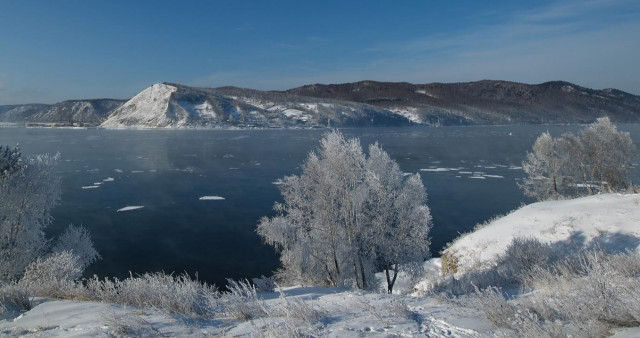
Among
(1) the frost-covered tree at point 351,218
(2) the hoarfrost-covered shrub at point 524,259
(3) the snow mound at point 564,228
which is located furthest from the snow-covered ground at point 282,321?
(3) the snow mound at point 564,228

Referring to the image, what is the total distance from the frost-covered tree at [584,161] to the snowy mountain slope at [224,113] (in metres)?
119

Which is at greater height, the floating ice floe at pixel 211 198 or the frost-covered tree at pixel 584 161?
the frost-covered tree at pixel 584 161

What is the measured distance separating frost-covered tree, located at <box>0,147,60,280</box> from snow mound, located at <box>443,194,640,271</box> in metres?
18.3

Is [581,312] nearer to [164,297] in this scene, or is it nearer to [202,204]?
[164,297]

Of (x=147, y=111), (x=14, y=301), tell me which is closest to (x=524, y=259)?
(x=14, y=301)

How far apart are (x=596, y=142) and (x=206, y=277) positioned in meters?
33.0

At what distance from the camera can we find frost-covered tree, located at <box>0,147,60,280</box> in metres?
16.2

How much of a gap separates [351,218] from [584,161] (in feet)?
87.3

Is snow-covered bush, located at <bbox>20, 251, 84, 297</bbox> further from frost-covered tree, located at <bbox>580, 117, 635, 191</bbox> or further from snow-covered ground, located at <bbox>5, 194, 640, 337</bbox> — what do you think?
frost-covered tree, located at <bbox>580, 117, 635, 191</bbox>

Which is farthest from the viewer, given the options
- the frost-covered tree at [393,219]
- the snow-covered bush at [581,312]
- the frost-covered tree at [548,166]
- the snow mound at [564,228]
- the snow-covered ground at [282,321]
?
the frost-covered tree at [548,166]

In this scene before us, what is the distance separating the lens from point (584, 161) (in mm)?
33938

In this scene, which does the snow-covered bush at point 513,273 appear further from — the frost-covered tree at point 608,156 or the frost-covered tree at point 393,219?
the frost-covered tree at point 608,156

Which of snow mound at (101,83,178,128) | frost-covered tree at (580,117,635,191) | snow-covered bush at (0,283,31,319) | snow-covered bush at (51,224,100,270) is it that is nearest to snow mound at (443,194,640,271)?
snow-covered bush at (0,283,31,319)

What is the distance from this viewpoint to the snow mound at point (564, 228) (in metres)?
15.2
